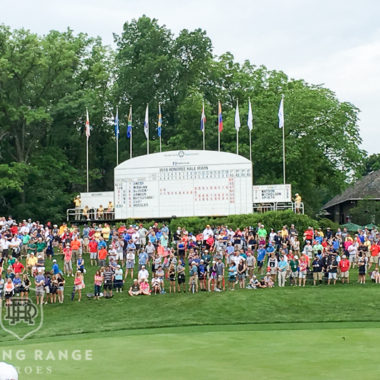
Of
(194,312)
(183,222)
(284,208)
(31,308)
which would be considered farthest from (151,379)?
(284,208)

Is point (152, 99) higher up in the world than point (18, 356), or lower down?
higher up

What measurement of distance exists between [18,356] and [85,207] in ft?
85.2

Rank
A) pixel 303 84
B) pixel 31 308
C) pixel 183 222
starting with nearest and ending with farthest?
pixel 31 308
pixel 183 222
pixel 303 84

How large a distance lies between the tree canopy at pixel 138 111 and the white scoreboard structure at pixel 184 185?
8.74 m

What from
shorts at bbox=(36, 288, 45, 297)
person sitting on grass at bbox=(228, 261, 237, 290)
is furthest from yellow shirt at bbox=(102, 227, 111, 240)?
person sitting on grass at bbox=(228, 261, 237, 290)

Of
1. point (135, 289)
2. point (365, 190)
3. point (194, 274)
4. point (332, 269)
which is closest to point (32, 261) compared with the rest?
point (135, 289)

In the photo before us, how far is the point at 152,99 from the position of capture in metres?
60.2

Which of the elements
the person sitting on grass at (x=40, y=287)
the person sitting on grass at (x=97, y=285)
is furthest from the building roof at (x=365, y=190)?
the person sitting on grass at (x=40, y=287)

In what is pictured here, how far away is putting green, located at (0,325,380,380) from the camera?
16344 millimetres

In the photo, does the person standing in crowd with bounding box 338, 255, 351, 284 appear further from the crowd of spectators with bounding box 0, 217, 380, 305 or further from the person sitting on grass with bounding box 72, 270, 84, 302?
the person sitting on grass with bounding box 72, 270, 84, 302

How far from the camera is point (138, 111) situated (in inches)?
2330

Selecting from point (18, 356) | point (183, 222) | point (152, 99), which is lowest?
point (18, 356)

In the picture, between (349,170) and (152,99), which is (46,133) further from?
(349,170)

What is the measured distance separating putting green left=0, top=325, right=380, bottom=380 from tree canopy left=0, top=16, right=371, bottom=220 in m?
29.6
